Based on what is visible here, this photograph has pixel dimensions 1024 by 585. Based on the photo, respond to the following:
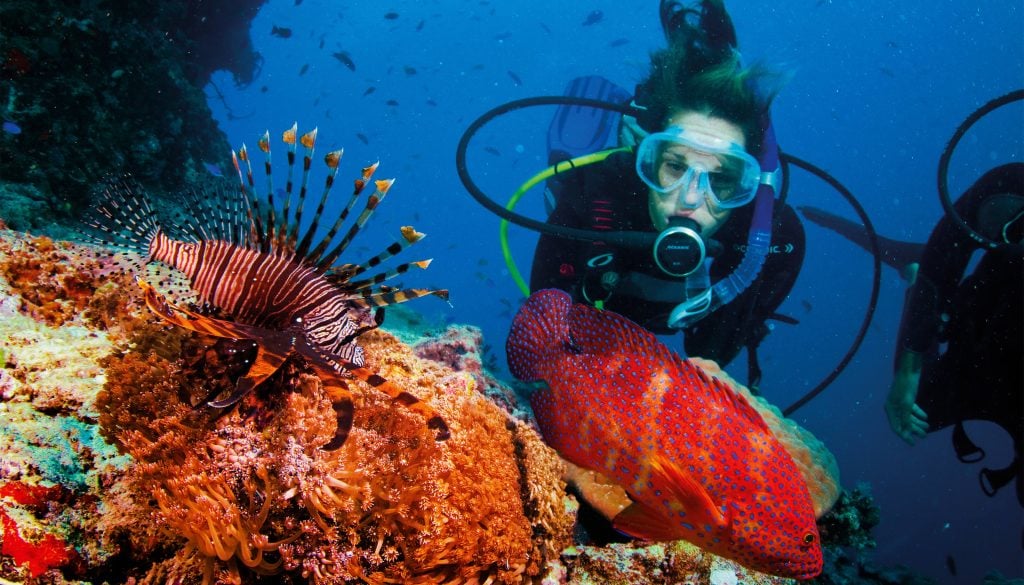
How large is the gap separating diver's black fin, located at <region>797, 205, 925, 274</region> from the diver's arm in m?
1.32

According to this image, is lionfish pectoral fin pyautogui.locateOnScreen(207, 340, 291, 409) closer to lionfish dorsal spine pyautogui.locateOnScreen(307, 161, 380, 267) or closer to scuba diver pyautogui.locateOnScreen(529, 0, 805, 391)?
lionfish dorsal spine pyautogui.locateOnScreen(307, 161, 380, 267)

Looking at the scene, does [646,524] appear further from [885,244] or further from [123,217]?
[885,244]

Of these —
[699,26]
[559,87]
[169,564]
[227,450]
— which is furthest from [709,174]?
[559,87]

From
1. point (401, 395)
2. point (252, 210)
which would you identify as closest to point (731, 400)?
point (401, 395)

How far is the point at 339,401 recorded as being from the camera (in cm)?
152

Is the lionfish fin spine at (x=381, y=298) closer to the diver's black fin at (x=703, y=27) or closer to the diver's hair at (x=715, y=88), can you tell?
the diver's hair at (x=715, y=88)

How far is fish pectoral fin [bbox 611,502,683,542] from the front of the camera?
1855 millimetres

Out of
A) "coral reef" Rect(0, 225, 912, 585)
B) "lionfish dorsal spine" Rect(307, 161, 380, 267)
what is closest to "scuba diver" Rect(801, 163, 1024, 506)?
"coral reef" Rect(0, 225, 912, 585)

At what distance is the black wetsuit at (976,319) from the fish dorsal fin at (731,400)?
403 cm

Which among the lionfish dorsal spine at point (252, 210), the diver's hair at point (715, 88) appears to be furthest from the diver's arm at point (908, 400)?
the lionfish dorsal spine at point (252, 210)

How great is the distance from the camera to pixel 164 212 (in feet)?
19.2

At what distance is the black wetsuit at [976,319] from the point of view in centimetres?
440

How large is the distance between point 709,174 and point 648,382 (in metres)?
3.16

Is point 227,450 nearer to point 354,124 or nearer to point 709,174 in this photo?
point 709,174
